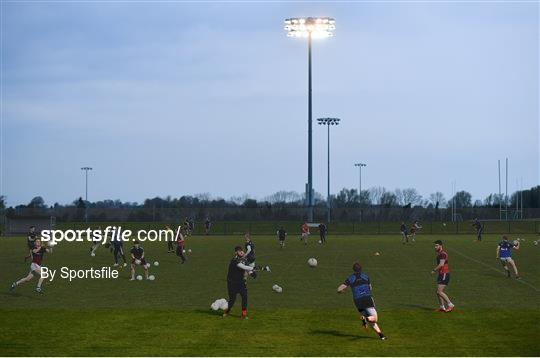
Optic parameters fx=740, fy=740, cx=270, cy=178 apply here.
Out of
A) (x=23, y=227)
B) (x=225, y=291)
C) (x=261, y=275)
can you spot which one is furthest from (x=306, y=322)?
(x=23, y=227)

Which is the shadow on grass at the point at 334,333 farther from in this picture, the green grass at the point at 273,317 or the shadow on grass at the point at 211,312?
the shadow on grass at the point at 211,312

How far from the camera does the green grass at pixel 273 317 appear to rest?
17.2m

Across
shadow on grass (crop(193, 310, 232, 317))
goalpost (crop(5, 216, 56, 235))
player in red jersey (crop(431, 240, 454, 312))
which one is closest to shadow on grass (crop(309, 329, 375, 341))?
shadow on grass (crop(193, 310, 232, 317))

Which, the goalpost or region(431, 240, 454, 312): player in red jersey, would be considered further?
the goalpost

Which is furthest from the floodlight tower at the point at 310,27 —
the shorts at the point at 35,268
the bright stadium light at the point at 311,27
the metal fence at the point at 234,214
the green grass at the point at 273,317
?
the shorts at the point at 35,268

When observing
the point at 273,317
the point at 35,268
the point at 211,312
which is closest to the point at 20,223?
the point at 35,268

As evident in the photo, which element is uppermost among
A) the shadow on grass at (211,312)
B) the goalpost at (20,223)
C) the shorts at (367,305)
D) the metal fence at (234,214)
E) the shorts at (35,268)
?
the metal fence at (234,214)

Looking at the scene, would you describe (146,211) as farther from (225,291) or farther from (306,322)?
(306,322)

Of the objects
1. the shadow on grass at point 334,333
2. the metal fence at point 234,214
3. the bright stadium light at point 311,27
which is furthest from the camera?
the metal fence at point 234,214

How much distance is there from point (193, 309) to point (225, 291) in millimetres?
4822

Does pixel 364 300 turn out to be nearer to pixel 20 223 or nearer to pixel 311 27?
pixel 311 27

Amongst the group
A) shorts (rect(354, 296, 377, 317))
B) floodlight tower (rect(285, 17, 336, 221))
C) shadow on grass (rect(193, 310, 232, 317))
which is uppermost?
floodlight tower (rect(285, 17, 336, 221))

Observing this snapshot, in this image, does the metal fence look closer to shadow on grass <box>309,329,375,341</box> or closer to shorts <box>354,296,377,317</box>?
shadow on grass <box>309,329,375,341</box>

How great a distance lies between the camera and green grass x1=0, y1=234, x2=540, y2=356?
56.4 ft
